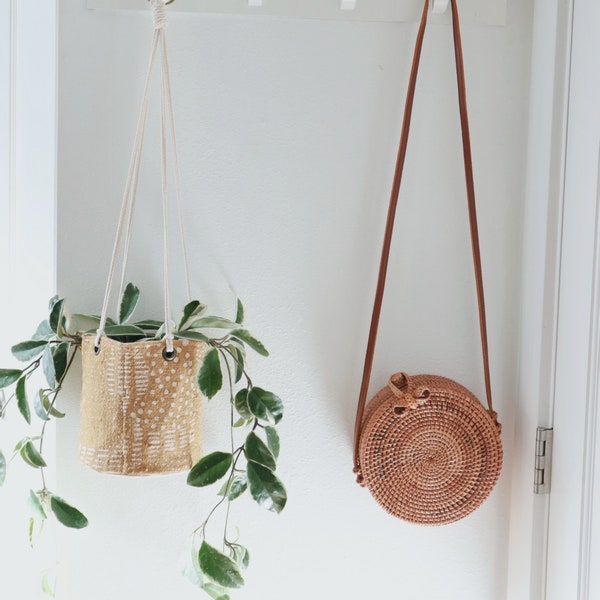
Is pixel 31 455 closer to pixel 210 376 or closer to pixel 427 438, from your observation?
pixel 210 376

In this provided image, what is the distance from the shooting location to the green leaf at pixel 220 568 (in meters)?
0.81

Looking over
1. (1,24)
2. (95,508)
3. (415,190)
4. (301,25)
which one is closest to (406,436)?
(415,190)

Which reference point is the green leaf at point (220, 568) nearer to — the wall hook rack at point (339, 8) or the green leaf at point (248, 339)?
the green leaf at point (248, 339)

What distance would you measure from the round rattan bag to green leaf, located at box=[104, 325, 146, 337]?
1.12 feet

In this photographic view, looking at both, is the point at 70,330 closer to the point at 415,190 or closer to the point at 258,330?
the point at 258,330

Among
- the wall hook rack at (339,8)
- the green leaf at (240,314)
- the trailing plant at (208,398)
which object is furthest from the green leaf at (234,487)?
the wall hook rack at (339,8)

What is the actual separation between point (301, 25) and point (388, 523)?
752 millimetres

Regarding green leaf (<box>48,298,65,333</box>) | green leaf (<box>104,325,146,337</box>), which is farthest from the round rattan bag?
green leaf (<box>48,298,65,333</box>)

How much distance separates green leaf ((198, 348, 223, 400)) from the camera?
30.7 inches

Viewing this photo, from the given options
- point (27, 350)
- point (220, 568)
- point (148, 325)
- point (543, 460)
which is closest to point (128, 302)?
point (148, 325)

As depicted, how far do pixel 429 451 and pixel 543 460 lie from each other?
162mm

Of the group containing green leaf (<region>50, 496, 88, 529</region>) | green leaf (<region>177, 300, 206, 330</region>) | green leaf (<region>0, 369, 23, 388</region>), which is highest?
green leaf (<region>177, 300, 206, 330</region>)

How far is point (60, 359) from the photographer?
33.8 inches

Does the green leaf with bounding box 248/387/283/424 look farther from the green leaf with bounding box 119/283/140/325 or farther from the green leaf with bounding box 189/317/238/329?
the green leaf with bounding box 119/283/140/325
